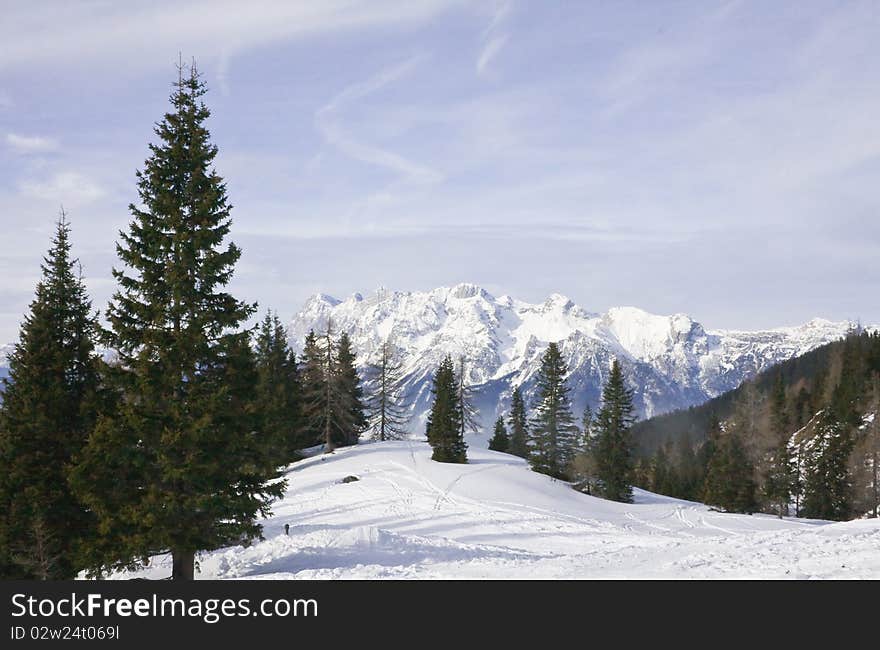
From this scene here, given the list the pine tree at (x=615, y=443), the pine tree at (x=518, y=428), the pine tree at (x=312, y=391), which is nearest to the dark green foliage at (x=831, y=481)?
the pine tree at (x=615, y=443)

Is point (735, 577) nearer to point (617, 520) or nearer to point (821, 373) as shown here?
point (617, 520)

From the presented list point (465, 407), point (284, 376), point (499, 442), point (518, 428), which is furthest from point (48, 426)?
point (518, 428)

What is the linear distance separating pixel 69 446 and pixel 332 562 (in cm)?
945

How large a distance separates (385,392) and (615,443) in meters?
26.5

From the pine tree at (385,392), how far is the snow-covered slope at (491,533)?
18.3ft

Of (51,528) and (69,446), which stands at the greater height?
(69,446)

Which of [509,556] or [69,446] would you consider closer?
[69,446]

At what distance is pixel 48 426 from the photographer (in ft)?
64.2

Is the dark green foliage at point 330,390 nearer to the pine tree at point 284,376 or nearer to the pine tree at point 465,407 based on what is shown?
the pine tree at point 284,376

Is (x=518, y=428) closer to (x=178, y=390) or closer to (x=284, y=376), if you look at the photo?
(x=284, y=376)
